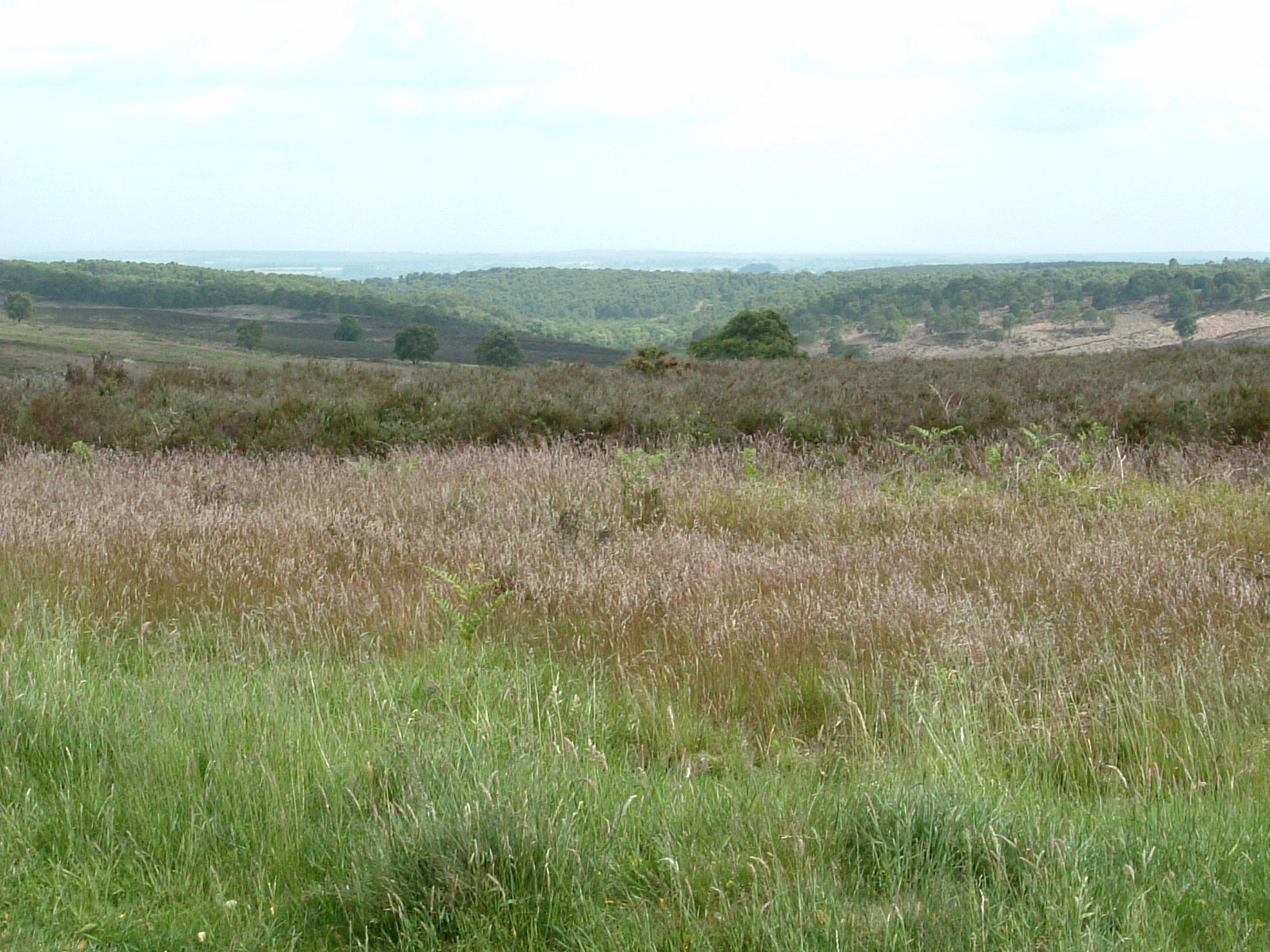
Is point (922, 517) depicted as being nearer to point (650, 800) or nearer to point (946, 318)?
point (650, 800)

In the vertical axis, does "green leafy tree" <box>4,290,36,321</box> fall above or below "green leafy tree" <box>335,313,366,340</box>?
above

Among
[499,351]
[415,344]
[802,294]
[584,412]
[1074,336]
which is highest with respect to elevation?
[802,294]

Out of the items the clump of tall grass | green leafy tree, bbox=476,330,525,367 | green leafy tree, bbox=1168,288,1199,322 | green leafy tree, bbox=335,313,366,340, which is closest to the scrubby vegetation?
the clump of tall grass

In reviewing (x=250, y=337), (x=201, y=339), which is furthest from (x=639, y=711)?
(x=201, y=339)

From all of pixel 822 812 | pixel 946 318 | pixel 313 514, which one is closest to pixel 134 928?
pixel 822 812

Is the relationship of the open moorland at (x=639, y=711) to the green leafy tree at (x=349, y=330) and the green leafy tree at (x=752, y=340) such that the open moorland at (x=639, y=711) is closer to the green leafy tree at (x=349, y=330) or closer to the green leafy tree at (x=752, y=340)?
the green leafy tree at (x=752, y=340)

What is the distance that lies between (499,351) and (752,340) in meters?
16.5

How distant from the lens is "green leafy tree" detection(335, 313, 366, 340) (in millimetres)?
64000

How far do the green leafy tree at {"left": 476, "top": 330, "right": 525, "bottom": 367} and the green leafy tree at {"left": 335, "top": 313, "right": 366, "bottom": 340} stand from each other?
12691 mm

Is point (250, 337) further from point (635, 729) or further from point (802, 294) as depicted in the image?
point (802, 294)

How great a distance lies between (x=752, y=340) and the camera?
4478cm

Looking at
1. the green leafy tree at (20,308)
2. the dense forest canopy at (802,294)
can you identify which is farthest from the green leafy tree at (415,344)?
the green leafy tree at (20,308)

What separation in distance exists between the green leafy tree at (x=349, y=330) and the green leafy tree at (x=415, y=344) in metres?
8.29

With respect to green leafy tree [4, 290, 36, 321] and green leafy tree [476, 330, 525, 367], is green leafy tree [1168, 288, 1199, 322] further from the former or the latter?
green leafy tree [4, 290, 36, 321]
